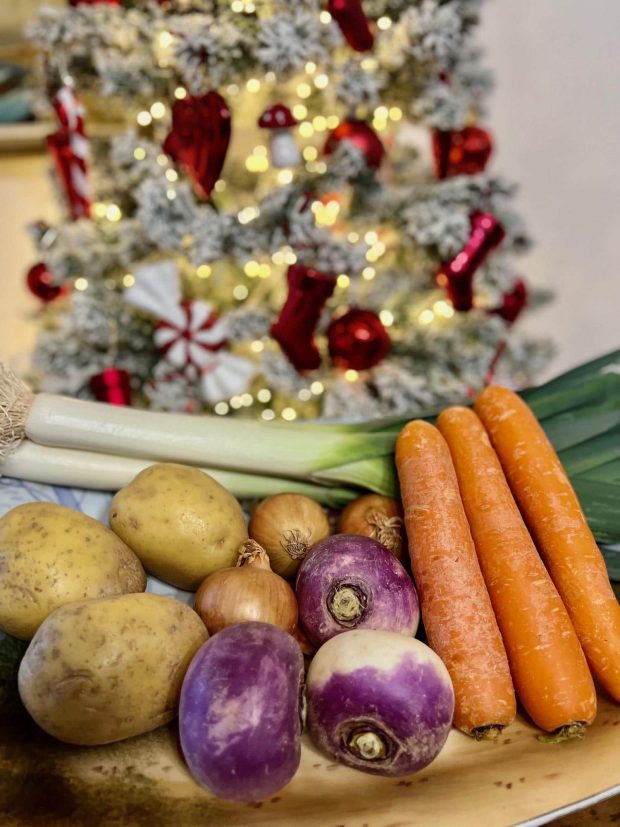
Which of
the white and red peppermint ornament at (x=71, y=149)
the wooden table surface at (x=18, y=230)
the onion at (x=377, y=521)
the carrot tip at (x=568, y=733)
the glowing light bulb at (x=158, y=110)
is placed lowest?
the wooden table surface at (x=18, y=230)

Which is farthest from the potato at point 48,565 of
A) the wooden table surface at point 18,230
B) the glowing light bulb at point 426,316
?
the wooden table surface at point 18,230

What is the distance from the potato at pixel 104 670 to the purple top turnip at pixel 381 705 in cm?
16

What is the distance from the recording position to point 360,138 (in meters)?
1.58

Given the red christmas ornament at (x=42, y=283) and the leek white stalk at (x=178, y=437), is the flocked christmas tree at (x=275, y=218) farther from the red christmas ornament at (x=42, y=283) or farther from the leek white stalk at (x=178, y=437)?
the leek white stalk at (x=178, y=437)

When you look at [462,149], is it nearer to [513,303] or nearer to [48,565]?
[513,303]

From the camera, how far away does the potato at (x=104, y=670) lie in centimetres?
66

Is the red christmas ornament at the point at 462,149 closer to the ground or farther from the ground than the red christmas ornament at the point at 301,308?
farther from the ground

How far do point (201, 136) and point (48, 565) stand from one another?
1.06 meters

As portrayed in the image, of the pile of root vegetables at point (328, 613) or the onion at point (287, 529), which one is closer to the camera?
the pile of root vegetables at point (328, 613)

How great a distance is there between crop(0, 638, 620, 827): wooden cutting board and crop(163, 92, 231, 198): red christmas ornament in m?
1.15

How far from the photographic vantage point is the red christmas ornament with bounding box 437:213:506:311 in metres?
1.62

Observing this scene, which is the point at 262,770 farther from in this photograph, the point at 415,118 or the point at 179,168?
the point at 415,118

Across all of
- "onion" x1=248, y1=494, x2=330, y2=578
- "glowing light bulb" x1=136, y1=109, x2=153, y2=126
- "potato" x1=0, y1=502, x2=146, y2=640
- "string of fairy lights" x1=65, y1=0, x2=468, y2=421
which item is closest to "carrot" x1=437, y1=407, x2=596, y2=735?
"onion" x1=248, y1=494, x2=330, y2=578

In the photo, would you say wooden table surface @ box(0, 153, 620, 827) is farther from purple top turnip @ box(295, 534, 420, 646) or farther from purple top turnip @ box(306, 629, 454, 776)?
purple top turnip @ box(306, 629, 454, 776)
